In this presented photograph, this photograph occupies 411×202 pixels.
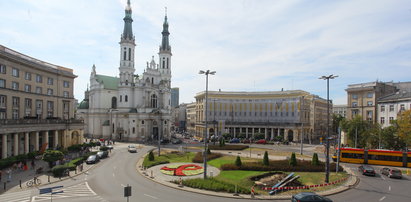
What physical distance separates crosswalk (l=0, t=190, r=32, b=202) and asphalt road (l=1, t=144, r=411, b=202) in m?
0.28

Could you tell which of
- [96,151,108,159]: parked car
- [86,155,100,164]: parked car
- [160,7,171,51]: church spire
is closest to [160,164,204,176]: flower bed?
[86,155,100,164]: parked car

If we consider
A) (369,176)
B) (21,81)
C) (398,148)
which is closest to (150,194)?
(369,176)

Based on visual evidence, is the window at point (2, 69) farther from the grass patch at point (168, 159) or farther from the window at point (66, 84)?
the grass patch at point (168, 159)

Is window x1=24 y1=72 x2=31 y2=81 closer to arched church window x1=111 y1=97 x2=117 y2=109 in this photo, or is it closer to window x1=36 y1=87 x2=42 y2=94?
window x1=36 y1=87 x2=42 y2=94

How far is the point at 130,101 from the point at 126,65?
1326 cm

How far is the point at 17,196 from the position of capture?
24531mm

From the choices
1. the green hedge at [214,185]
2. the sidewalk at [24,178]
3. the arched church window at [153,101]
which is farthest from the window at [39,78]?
the green hedge at [214,185]

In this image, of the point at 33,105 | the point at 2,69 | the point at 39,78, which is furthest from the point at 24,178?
the point at 39,78

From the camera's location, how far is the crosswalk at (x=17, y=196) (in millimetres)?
23316

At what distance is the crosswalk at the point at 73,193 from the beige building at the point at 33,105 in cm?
2091

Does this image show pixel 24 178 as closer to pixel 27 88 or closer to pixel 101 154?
pixel 101 154

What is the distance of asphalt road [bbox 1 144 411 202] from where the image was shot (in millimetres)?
24359

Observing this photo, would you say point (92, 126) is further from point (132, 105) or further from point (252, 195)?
point (252, 195)

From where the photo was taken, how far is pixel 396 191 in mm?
27562
